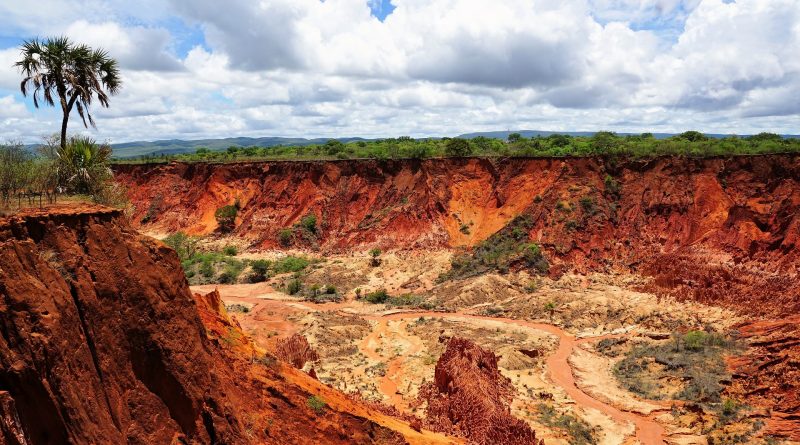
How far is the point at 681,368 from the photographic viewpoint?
75.0 ft

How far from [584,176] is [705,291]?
593 inches

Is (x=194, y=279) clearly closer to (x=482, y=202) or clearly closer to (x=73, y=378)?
(x=482, y=202)

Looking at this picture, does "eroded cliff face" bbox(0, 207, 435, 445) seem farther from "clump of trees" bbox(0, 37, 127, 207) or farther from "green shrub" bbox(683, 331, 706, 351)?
"green shrub" bbox(683, 331, 706, 351)

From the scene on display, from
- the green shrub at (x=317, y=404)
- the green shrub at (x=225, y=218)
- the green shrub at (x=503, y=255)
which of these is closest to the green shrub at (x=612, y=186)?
the green shrub at (x=503, y=255)

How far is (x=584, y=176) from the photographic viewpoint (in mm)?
43281

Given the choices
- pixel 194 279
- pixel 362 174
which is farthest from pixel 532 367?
pixel 362 174

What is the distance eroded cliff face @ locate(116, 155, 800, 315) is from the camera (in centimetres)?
3250

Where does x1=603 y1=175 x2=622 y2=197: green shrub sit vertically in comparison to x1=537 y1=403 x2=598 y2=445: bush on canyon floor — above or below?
above

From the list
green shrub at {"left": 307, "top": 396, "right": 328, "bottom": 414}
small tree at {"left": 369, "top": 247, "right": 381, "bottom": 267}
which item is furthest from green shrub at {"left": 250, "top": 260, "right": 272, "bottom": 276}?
green shrub at {"left": 307, "top": 396, "right": 328, "bottom": 414}

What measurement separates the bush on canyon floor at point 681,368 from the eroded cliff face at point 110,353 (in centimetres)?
1521

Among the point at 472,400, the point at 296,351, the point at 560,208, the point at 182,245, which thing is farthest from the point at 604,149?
the point at 182,245

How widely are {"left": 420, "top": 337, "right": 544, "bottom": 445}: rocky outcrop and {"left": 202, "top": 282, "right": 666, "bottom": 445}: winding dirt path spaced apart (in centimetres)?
169

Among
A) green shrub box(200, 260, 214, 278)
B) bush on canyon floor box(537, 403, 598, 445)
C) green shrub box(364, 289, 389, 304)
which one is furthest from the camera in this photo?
green shrub box(200, 260, 214, 278)

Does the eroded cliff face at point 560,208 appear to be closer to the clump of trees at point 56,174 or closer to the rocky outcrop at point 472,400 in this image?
the rocky outcrop at point 472,400
